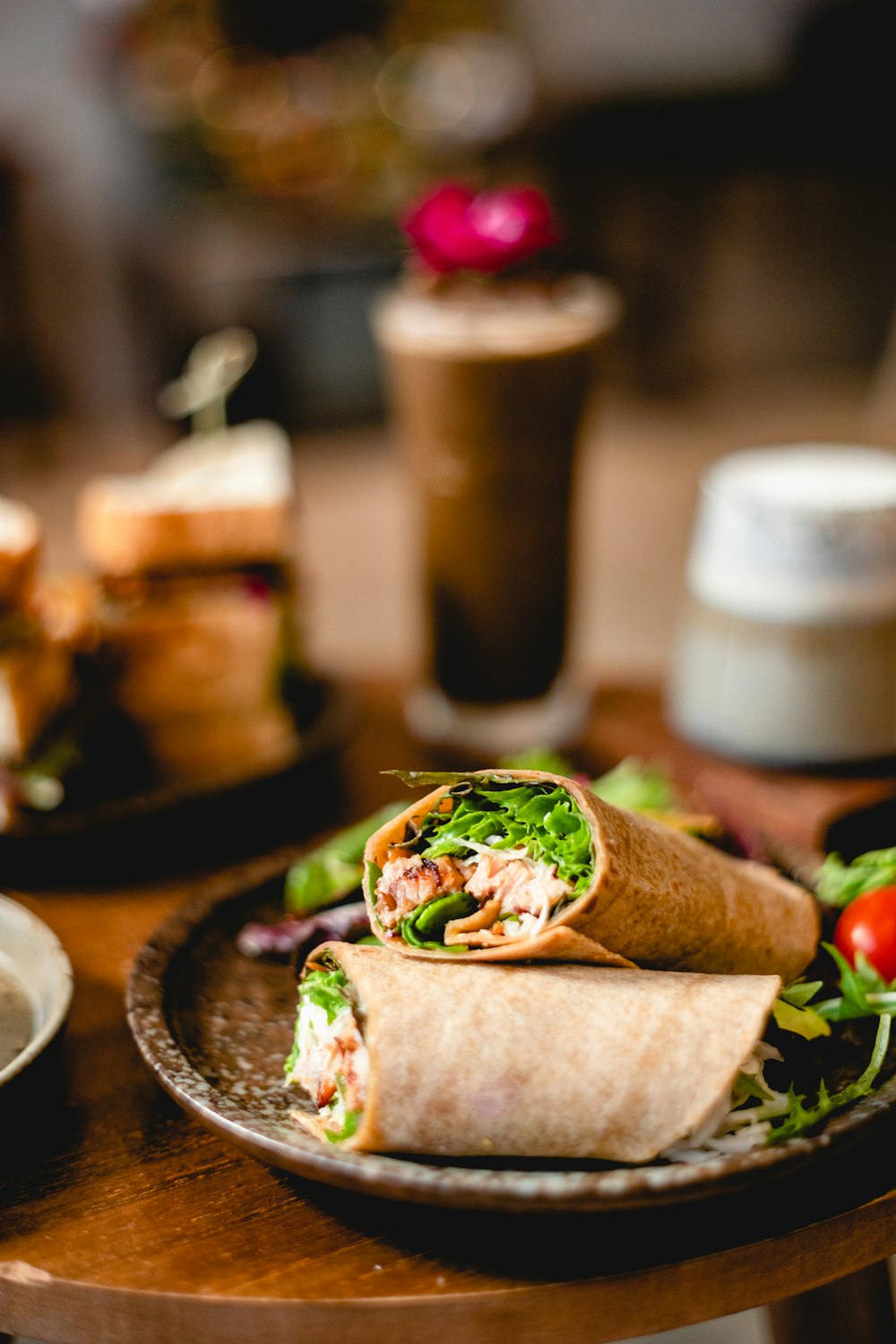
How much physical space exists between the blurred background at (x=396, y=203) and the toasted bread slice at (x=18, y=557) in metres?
3.59

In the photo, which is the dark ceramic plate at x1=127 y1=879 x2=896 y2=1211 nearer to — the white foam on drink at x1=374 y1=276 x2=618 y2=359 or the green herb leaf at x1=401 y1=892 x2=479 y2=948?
the green herb leaf at x1=401 y1=892 x2=479 y2=948

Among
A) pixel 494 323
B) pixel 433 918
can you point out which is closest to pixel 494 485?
pixel 494 323

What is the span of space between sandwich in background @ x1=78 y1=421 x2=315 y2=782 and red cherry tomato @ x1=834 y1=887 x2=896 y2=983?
80 cm

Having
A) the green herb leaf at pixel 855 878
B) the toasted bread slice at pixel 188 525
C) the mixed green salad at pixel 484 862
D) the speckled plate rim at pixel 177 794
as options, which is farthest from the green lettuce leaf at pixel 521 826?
the toasted bread slice at pixel 188 525

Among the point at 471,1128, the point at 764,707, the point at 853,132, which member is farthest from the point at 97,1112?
the point at 853,132

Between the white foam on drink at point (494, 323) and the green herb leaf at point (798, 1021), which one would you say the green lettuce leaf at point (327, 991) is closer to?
the green herb leaf at point (798, 1021)

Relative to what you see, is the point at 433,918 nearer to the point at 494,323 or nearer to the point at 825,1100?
the point at 825,1100

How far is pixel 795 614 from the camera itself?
155cm

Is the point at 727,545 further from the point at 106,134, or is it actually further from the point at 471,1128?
the point at 106,134

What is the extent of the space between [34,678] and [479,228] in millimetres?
800

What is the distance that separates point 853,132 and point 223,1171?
24.7ft

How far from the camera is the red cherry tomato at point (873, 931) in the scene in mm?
1062

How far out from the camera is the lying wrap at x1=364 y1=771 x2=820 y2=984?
0.91m

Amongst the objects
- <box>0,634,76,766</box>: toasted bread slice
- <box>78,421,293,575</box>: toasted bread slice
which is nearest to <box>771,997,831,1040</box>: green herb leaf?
<box>0,634,76,766</box>: toasted bread slice
